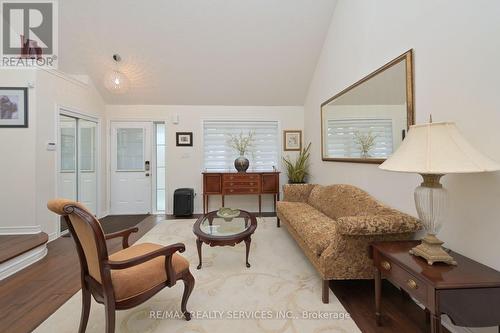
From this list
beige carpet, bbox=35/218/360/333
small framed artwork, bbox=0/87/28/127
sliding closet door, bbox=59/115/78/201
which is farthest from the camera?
sliding closet door, bbox=59/115/78/201

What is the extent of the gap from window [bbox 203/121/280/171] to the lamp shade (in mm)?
3470

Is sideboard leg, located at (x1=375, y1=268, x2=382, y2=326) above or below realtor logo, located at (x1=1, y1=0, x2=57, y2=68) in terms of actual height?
below

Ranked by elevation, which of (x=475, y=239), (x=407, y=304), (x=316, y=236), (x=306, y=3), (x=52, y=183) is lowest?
(x=407, y=304)

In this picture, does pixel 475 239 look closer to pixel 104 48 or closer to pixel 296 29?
pixel 296 29

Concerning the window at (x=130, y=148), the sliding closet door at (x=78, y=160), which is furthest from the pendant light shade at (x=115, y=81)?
the window at (x=130, y=148)

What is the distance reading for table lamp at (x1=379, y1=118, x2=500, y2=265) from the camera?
1.16m

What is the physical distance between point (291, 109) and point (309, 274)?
349cm

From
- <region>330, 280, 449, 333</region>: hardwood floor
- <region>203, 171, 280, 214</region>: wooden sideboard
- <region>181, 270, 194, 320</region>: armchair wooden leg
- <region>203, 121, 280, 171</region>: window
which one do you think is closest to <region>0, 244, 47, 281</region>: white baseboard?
<region>181, 270, 194, 320</region>: armchair wooden leg

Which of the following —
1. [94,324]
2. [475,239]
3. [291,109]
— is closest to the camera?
[475,239]

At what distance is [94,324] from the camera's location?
155cm

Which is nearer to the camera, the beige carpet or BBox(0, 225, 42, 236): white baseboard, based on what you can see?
the beige carpet

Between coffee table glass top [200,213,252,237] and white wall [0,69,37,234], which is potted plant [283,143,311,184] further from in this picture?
white wall [0,69,37,234]

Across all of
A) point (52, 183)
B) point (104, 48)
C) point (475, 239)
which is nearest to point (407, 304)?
point (475, 239)

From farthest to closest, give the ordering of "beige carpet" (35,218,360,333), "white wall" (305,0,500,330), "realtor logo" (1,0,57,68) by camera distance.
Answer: "realtor logo" (1,0,57,68)
"beige carpet" (35,218,360,333)
"white wall" (305,0,500,330)
